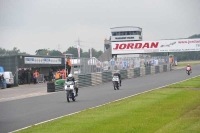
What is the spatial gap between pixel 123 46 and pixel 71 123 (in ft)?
205

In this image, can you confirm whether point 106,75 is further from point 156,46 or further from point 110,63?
point 156,46

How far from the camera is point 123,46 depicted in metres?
75.0

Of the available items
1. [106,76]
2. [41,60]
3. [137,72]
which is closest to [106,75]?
[106,76]

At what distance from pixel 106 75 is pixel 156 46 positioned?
3293 centimetres

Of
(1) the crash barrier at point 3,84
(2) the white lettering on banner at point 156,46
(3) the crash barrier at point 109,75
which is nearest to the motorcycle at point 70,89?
(3) the crash barrier at point 109,75

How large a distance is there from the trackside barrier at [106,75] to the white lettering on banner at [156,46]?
1044 cm

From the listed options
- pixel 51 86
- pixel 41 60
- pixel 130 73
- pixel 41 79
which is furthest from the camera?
pixel 41 60

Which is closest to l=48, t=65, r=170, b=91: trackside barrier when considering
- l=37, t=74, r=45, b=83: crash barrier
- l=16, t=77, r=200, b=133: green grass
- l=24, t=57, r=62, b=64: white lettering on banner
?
l=37, t=74, r=45, b=83: crash barrier

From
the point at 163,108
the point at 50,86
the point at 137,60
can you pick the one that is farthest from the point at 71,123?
the point at 137,60

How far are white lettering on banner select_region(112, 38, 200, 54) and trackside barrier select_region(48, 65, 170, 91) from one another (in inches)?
Result: 411

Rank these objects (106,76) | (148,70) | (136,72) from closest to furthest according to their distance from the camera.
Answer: (106,76)
(136,72)
(148,70)

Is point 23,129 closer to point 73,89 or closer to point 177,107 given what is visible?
point 177,107

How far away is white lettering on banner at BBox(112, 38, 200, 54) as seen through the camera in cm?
7203

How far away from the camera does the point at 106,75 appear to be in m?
42.9
